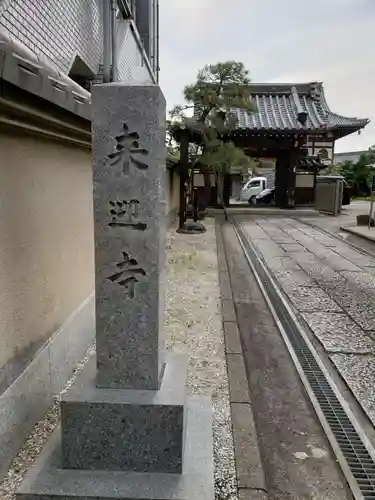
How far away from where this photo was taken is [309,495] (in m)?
2.45

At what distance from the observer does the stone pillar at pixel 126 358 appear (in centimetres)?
221

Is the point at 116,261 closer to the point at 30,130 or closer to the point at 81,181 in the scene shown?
the point at 30,130

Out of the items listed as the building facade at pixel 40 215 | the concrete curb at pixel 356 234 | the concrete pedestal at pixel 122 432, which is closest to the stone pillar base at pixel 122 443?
the concrete pedestal at pixel 122 432

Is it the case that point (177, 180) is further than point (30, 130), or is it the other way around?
point (177, 180)

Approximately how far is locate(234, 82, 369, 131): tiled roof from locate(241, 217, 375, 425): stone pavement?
882 centimetres

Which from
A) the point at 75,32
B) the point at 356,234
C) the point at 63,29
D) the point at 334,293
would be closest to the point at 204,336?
the point at 334,293

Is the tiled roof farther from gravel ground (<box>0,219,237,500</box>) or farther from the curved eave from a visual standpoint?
gravel ground (<box>0,219,237,500</box>)

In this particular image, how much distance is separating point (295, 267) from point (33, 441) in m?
6.79

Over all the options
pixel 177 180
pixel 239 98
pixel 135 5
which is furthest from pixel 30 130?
pixel 177 180

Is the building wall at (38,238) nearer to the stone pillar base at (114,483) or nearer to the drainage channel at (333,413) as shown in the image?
the stone pillar base at (114,483)

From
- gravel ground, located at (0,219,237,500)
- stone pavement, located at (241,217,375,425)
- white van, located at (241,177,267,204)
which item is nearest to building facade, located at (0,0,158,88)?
gravel ground, located at (0,219,237,500)

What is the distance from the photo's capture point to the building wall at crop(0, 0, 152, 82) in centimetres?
317

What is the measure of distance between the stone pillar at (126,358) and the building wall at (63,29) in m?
0.41

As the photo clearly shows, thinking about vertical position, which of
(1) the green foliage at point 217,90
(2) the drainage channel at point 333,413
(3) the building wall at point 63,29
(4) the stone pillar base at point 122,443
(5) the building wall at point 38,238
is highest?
(1) the green foliage at point 217,90
